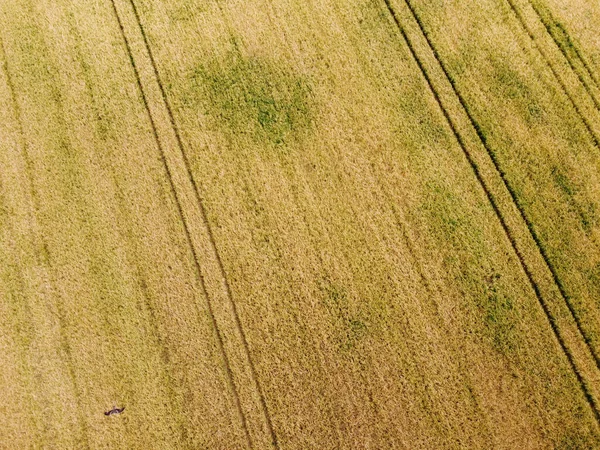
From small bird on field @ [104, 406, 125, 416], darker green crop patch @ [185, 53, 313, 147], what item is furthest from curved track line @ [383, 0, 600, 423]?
small bird on field @ [104, 406, 125, 416]

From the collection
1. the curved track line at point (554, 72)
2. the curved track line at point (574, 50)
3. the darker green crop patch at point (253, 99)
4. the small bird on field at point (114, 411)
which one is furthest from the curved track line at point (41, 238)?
the curved track line at point (574, 50)

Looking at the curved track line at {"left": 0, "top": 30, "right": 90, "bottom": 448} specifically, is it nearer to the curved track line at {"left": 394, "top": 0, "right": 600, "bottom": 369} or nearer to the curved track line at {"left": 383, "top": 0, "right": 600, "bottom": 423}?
the curved track line at {"left": 383, "top": 0, "right": 600, "bottom": 423}

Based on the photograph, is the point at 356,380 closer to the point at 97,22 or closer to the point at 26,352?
the point at 26,352

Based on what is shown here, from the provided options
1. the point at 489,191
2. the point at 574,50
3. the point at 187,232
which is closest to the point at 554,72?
the point at 574,50

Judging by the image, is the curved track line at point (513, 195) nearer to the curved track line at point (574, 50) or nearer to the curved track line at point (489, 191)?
the curved track line at point (489, 191)

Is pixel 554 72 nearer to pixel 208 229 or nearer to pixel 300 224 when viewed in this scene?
pixel 300 224
